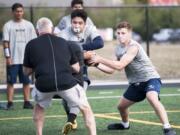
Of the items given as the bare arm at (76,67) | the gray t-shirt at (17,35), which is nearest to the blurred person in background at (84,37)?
the bare arm at (76,67)

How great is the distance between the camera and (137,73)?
9.45 m

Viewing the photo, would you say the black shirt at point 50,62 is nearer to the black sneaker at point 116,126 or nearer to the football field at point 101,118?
Result: the football field at point 101,118

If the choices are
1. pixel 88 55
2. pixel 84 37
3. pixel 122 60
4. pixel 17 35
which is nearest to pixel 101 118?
pixel 84 37

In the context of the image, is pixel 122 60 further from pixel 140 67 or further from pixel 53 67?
pixel 53 67

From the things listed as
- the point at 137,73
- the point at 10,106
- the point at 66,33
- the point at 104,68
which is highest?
the point at 66,33

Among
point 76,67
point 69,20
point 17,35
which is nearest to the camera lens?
point 76,67

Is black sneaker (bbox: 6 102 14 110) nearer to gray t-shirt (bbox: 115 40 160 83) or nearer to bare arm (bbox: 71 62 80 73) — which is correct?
gray t-shirt (bbox: 115 40 160 83)

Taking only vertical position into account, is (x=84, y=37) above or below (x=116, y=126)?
above

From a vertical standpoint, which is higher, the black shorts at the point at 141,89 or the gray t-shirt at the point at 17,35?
the gray t-shirt at the point at 17,35

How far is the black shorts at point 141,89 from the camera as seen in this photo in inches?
367

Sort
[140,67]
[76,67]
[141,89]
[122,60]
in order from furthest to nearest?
[141,89]
[140,67]
[122,60]
[76,67]

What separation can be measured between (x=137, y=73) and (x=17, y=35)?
3943 mm

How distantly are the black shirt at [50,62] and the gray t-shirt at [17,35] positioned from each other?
440 cm

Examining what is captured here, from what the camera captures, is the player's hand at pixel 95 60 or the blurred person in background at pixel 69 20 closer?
the player's hand at pixel 95 60
